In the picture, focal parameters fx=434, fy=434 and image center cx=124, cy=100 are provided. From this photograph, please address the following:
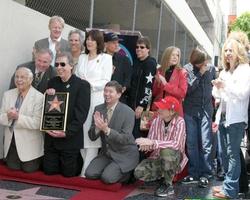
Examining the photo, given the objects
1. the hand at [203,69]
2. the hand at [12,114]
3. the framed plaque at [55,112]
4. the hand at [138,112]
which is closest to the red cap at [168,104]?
the hand at [138,112]

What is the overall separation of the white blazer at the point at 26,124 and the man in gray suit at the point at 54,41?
71cm

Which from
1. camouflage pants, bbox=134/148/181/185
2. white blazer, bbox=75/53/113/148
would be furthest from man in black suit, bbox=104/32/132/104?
camouflage pants, bbox=134/148/181/185

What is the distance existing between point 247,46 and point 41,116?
2612 millimetres

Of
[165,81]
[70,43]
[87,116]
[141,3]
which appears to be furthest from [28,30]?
[141,3]

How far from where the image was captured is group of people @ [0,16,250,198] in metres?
5.00

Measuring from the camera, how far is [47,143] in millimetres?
5492

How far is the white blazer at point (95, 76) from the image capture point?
219 inches

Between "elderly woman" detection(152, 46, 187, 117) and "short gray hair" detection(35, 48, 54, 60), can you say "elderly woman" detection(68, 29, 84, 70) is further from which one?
"elderly woman" detection(152, 46, 187, 117)

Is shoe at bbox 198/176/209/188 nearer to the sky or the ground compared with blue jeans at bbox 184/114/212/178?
nearer to the ground

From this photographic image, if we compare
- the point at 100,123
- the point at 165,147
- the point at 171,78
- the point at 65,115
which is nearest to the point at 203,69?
the point at 171,78

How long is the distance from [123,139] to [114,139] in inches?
4.3

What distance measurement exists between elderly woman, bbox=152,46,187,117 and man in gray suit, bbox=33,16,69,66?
136cm

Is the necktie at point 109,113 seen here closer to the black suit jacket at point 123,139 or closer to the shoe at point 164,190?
the black suit jacket at point 123,139

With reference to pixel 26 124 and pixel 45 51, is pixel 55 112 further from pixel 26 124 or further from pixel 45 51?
pixel 45 51
